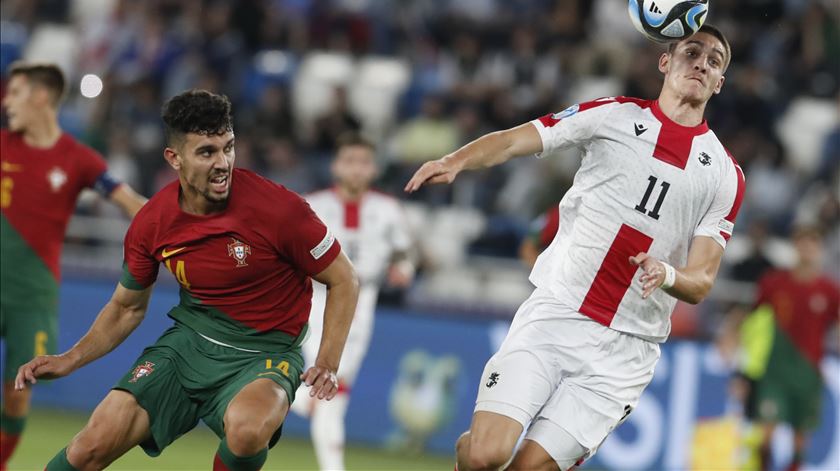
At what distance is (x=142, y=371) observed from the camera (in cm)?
625

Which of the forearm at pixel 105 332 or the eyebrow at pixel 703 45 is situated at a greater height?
the eyebrow at pixel 703 45

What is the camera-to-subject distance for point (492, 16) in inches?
655

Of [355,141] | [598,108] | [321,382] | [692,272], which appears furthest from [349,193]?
[692,272]

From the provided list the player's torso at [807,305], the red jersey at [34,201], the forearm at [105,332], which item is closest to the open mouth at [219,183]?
the forearm at [105,332]

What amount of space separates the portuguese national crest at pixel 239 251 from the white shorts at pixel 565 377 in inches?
51.7

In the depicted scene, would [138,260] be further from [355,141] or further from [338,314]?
[355,141]

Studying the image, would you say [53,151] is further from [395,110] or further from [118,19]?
[118,19]

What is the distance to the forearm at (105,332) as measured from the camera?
631cm

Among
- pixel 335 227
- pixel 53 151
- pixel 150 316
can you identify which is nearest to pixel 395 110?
pixel 150 316

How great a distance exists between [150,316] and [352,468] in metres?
2.82

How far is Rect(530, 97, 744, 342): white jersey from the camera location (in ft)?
21.2

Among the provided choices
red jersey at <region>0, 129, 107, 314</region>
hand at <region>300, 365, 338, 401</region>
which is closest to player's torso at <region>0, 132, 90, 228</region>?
red jersey at <region>0, 129, 107, 314</region>

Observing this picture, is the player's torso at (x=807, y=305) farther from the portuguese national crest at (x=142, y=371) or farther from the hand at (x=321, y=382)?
the portuguese national crest at (x=142, y=371)

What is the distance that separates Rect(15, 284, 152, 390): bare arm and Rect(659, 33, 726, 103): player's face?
277 centimetres
